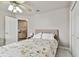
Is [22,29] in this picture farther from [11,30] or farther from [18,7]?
[18,7]

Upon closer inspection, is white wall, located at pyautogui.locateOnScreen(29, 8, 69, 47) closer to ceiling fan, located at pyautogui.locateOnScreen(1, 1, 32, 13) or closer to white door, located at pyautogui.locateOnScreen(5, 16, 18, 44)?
ceiling fan, located at pyautogui.locateOnScreen(1, 1, 32, 13)

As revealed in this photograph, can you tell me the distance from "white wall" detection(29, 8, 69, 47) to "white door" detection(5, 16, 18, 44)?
0.26 m

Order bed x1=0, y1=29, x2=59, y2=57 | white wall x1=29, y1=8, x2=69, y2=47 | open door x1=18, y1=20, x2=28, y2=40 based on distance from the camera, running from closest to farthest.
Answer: bed x1=0, y1=29, x2=59, y2=57 → open door x1=18, y1=20, x2=28, y2=40 → white wall x1=29, y1=8, x2=69, y2=47

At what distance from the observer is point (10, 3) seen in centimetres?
153

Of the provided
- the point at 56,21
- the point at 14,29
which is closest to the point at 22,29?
the point at 14,29

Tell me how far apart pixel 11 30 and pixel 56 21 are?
2.38ft

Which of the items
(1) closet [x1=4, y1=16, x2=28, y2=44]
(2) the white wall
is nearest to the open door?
(1) closet [x1=4, y1=16, x2=28, y2=44]

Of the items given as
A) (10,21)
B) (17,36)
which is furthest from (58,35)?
(10,21)

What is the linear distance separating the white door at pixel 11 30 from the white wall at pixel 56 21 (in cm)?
26

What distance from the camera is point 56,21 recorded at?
6.05 feet

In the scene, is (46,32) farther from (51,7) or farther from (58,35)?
(51,7)

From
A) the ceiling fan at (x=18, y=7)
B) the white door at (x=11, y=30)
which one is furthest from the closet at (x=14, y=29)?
the ceiling fan at (x=18, y=7)

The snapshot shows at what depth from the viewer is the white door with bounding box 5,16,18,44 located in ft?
5.48

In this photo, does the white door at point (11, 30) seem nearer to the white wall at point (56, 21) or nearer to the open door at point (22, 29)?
the open door at point (22, 29)
